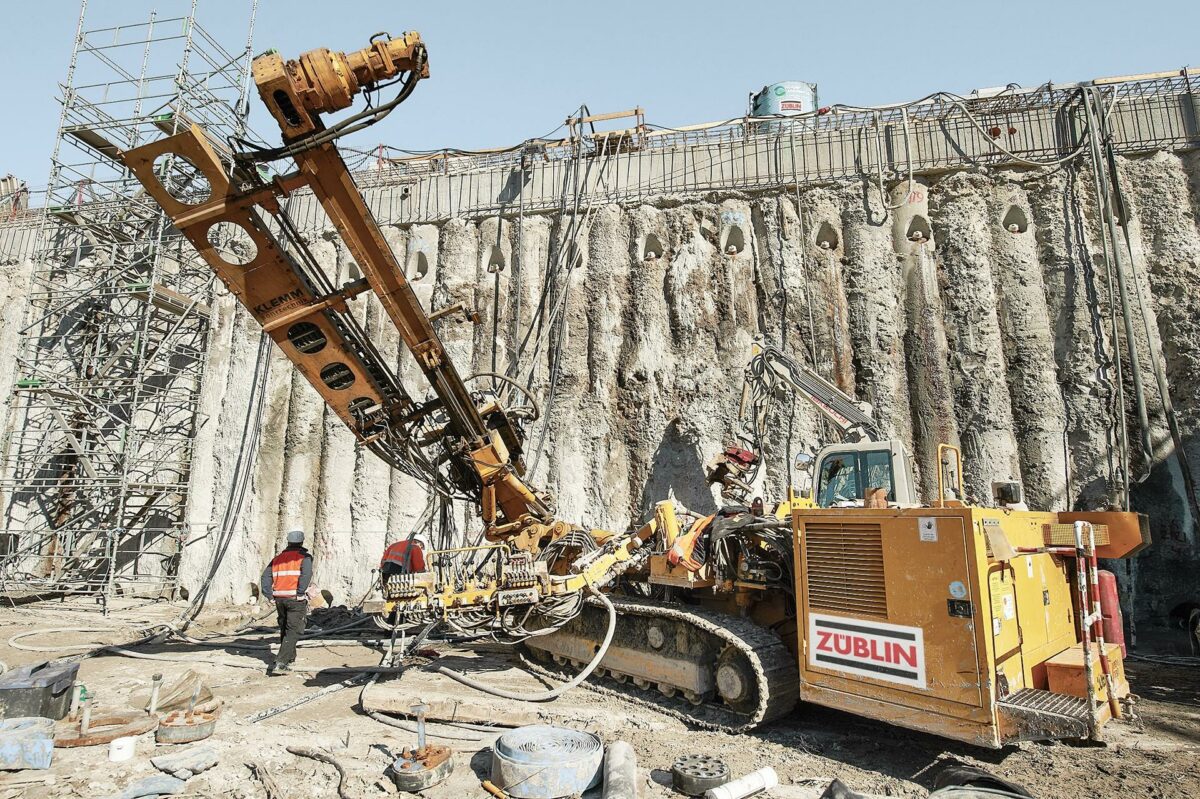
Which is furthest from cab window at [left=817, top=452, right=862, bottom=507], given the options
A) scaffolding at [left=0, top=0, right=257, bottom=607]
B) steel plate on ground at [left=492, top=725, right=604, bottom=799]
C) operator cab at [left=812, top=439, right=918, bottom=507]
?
scaffolding at [left=0, top=0, right=257, bottom=607]

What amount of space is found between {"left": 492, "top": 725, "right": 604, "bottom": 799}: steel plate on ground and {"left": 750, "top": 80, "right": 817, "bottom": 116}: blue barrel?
54.1 feet

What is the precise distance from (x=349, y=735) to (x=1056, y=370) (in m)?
12.3

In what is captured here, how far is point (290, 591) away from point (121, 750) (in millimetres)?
2888

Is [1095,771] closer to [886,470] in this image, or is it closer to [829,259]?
[886,470]

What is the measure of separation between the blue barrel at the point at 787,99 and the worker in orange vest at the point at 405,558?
14.1 m

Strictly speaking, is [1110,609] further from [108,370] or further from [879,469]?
[108,370]

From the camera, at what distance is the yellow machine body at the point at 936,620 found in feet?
14.6

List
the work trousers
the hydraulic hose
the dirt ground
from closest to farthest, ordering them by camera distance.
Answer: the dirt ground
the hydraulic hose
the work trousers

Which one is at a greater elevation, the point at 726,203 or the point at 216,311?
the point at 726,203

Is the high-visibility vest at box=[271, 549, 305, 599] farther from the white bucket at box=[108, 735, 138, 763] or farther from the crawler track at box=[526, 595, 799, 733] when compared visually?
the crawler track at box=[526, 595, 799, 733]

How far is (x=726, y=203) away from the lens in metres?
14.1

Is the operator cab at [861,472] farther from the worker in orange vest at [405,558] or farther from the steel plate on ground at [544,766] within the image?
the worker in orange vest at [405,558]

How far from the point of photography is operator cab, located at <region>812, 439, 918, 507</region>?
6.82m

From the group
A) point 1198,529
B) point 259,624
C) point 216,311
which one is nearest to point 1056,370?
point 1198,529
